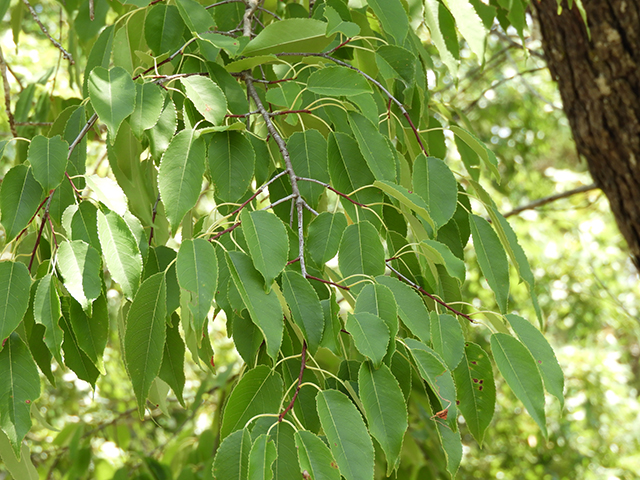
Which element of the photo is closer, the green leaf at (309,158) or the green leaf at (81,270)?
the green leaf at (81,270)

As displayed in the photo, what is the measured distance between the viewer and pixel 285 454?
1.49 ft

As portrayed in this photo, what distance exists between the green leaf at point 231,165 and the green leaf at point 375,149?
0.36 ft

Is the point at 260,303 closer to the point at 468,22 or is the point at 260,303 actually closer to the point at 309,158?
the point at 309,158

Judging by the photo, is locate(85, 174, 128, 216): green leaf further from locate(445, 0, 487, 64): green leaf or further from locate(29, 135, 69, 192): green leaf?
locate(445, 0, 487, 64): green leaf

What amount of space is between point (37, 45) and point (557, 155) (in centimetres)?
758

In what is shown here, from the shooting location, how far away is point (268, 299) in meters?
0.48

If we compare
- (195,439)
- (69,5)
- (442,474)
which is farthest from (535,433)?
(69,5)

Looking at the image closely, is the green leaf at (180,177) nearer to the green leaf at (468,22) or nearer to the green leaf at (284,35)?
the green leaf at (284,35)

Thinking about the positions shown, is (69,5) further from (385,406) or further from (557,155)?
(557,155)

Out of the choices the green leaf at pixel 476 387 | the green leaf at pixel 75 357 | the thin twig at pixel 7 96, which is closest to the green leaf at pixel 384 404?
the green leaf at pixel 476 387

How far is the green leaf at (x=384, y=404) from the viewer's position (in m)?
0.46

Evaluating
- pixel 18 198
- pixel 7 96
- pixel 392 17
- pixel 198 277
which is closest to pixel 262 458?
pixel 198 277

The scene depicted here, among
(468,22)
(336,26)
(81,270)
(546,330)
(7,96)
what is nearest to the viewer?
(81,270)

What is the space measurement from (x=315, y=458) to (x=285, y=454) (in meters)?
0.04
